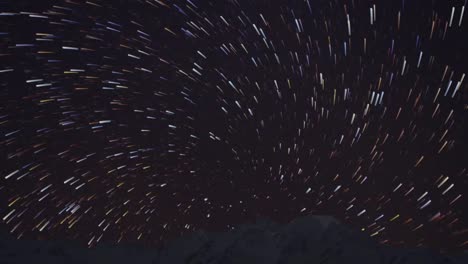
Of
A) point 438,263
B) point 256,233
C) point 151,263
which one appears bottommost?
point 438,263

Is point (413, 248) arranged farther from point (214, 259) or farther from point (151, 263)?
point (151, 263)

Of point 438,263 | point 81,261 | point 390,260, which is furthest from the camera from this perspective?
point 81,261

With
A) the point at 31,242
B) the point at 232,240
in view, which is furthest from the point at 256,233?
the point at 31,242

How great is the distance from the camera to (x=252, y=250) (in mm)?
100750

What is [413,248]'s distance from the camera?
95438 millimetres

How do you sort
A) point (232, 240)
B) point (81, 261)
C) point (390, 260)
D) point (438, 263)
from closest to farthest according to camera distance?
point (438, 263) → point (390, 260) → point (81, 261) → point (232, 240)

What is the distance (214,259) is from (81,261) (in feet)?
95.8

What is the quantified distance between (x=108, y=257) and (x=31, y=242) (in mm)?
28642

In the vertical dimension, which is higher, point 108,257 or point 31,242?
point 31,242

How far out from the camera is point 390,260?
A: 302 ft

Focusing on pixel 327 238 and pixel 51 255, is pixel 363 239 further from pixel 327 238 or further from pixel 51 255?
pixel 51 255

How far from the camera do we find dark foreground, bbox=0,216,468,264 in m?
93.4

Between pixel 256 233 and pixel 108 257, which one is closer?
pixel 108 257

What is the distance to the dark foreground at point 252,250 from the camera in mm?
93438
